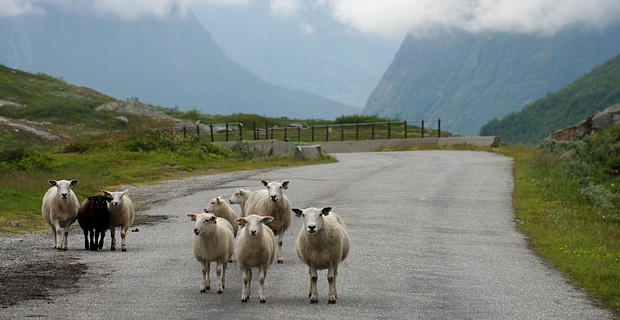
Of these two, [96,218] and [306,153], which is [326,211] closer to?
[96,218]

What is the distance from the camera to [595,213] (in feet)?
80.8

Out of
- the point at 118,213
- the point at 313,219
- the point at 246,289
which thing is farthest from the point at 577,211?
the point at 246,289

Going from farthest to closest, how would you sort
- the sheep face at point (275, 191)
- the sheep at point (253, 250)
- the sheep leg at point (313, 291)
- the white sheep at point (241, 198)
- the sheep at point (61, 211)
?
the white sheep at point (241, 198) → the sheep at point (61, 211) → the sheep face at point (275, 191) → the sheep at point (253, 250) → the sheep leg at point (313, 291)

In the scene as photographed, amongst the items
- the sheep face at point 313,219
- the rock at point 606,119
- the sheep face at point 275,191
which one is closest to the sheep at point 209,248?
the sheep face at point 313,219

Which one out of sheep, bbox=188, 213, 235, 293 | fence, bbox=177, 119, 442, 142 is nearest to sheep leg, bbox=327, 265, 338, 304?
sheep, bbox=188, 213, 235, 293

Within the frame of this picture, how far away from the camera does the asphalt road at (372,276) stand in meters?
11.6

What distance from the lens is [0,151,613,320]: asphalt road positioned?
11594mm

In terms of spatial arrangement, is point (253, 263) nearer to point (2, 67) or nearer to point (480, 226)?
point (480, 226)

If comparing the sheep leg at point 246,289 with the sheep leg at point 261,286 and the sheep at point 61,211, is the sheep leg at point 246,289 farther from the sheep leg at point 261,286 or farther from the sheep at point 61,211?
the sheep at point 61,211

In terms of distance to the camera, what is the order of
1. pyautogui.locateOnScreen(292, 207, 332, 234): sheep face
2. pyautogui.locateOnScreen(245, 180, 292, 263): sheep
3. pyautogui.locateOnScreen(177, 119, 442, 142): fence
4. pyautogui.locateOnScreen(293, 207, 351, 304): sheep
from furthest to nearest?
pyautogui.locateOnScreen(177, 119, 442, 142): fence < pyautogui.locateOnScreen(245, 180, 292, 263): sheep < pyautogui.locateOnScreen(293, 207, 351, 304): sheep < pyautogui.locateOnScreen(292, 207, 332, 234): sheep face

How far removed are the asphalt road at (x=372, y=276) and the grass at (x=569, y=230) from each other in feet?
1.25

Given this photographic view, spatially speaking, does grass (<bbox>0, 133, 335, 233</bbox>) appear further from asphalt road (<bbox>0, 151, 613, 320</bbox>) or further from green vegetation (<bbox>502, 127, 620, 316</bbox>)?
green vegetation (<bbox>502, 127, 620, 316</bbox>)

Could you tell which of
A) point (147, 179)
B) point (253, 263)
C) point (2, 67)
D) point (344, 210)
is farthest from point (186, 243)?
point (2, 67)

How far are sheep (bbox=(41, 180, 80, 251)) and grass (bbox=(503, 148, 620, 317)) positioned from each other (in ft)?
30.7
